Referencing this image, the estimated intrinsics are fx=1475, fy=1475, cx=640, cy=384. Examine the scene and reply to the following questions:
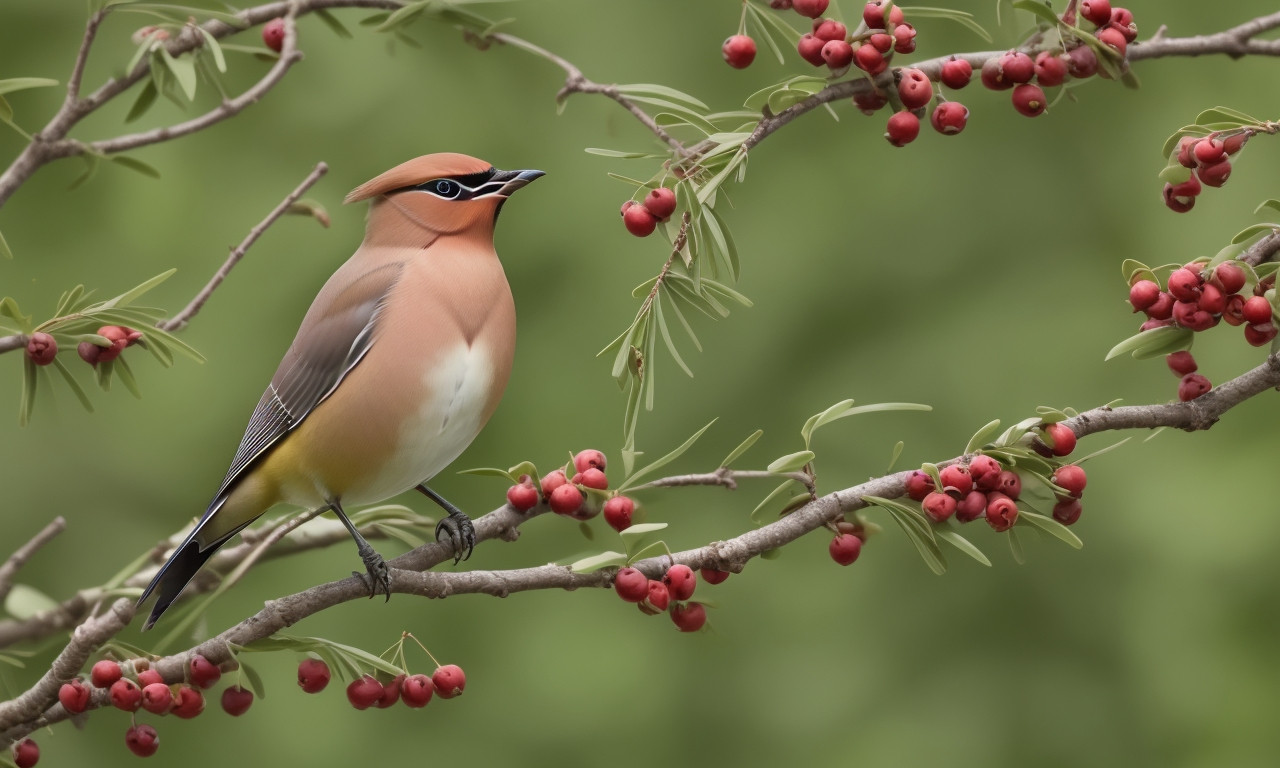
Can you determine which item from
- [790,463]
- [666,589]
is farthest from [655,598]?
[790,463]

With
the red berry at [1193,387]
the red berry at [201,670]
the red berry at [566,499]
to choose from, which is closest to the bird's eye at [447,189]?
the red berry at [566,499]

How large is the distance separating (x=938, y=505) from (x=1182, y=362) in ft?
1.38

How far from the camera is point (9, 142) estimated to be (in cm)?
464

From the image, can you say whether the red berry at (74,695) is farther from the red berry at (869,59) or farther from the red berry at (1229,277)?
the red berry at (1229,277)

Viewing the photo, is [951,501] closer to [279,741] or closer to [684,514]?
[684,514]

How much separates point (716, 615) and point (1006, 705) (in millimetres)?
894

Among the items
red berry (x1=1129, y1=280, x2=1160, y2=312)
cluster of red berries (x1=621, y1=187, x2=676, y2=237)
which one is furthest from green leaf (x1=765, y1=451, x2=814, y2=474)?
red berry (x1=1129, y1=280, x2=1160, y2=312)

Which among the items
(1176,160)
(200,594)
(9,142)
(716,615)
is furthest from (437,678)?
(9,142)

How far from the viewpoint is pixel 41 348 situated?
1.99 meters

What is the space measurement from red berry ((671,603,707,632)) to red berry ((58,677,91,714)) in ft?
2.49

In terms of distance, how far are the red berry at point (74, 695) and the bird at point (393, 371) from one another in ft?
0.70

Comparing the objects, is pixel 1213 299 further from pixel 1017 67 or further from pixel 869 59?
pixel 869 59

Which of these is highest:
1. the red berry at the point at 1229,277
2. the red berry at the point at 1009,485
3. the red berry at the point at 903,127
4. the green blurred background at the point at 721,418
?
the red berry at the point at 903,127

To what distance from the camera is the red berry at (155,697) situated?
1.88 m
